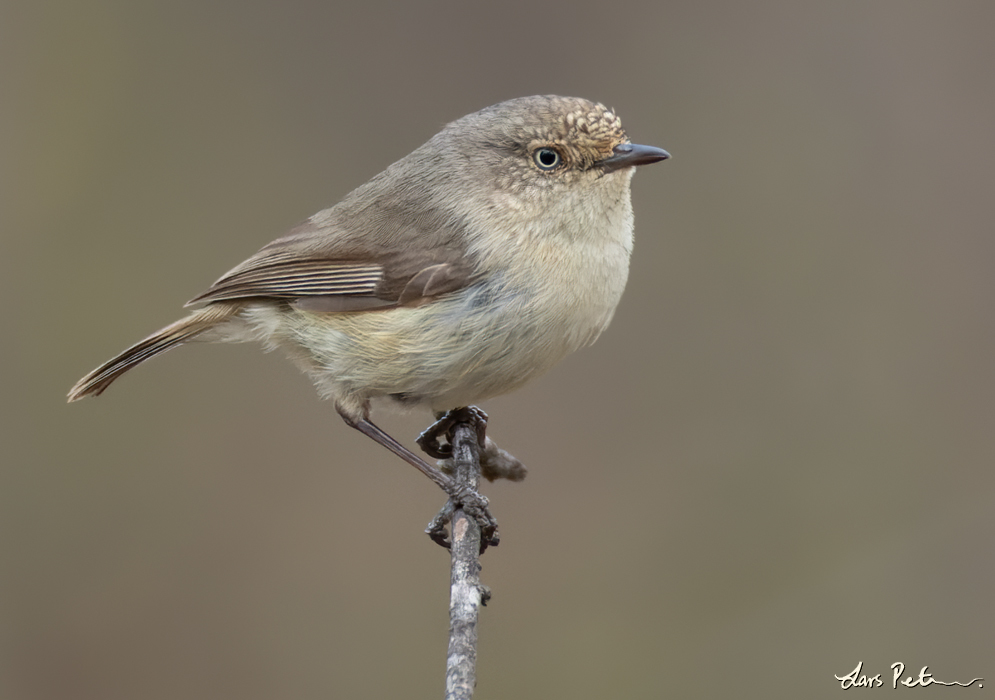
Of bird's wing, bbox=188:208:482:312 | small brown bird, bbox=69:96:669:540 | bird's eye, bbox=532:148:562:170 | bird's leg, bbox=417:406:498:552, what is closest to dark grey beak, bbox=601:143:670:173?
small brown bird, bbox=69:96:669:540

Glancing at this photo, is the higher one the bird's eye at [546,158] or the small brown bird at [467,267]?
the bird's eye at [546,158]

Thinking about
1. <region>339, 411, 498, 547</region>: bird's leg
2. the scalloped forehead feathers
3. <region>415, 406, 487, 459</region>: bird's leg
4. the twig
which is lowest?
the twig

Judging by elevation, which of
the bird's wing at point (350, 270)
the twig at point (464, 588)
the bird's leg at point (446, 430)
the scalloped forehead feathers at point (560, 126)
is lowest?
the twig at point (464, 588)

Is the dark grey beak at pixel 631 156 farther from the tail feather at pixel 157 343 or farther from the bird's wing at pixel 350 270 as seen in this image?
the tail feather at pixel 157 343

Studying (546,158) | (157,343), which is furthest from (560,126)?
(157,343)

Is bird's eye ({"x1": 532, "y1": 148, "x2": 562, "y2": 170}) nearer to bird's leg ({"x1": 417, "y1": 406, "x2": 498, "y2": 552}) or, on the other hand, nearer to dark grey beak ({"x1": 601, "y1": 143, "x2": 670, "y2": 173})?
dark grey beak ({"x1": 601, "y1": 143, "x2": 670, "y2": 173})
